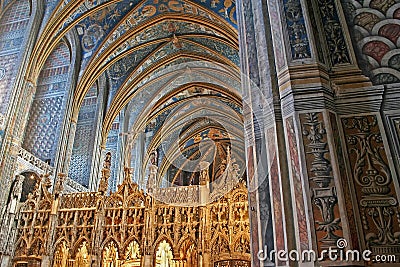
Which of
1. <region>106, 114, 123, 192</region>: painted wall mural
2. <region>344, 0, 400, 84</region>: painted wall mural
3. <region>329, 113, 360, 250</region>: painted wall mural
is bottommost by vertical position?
<region>329, 113, 360, 250</region>: painted wall mural

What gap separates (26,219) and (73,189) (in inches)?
118

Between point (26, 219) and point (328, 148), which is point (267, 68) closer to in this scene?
point (328, 148)

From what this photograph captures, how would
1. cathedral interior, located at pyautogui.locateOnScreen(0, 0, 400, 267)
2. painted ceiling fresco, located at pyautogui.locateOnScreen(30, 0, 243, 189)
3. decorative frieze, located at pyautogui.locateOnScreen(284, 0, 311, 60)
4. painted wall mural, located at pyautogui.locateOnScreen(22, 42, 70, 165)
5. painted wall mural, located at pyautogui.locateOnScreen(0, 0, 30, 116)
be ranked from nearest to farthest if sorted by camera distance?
cathedral interior, located at pyautogui.locateOnScreen(0, 0, 400, 267) < decorative frieze, located at pyautogui.locateOnScreen(284, 0, 311, 60) < painted wall mural, located at pyautogui.locateOnScreen(0, 0, 30, 116) < painted wall mural, located at pyautogui.locateOnScreen(22, 42, 70, 165) < painted ceiling fresco, located at pyautogui.locateOnScreen(30, 0, 243, 189)

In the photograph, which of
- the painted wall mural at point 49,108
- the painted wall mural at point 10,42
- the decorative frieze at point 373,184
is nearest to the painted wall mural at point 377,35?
the decorative frieze at point 373,184

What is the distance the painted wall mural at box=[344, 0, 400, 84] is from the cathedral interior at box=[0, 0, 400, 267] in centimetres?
1

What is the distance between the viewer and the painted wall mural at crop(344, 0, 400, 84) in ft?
9.55

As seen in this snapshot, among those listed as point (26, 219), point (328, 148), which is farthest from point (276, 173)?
point (26, 219)

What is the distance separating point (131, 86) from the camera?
550 inches

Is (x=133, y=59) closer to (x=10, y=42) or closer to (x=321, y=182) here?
(x=10, y=42)

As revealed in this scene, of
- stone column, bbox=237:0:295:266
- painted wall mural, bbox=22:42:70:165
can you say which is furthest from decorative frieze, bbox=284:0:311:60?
painted wall mural, bbox=22:42:70:165

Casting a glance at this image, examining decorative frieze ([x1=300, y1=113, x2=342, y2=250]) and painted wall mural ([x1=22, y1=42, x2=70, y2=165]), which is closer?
decorative frieze ([x1=300, y1=113, x2=342, y2=250])

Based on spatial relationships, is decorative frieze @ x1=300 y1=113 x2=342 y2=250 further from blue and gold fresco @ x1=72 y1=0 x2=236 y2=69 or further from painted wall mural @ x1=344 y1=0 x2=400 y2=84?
blue and gold fresco @ x1=72 y1=0 x2=236 y2=69

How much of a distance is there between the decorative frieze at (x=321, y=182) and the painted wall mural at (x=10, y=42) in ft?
27.1

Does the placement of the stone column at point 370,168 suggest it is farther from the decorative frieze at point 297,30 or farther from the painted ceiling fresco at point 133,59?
the painted ceiling fresco at point 133,59
